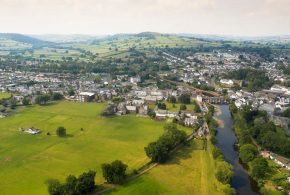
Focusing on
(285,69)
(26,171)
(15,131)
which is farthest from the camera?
(285,69)

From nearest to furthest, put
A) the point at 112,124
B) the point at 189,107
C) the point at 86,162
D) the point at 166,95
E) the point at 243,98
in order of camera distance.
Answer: the point at 86,162 < the point at 112,124 < the point at 189,107 < the point at 243,98 < the point at 166,95

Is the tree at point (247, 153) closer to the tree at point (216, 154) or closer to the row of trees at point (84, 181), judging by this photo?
the tree at point (216, 154)

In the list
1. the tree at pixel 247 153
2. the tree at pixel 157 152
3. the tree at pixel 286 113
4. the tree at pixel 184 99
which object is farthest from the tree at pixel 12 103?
the tree at pixel 286 113

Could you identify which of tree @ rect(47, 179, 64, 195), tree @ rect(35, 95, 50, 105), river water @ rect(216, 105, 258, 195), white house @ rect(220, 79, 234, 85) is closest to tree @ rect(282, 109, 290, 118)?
river water @ rect(216, 105, 258, 195)

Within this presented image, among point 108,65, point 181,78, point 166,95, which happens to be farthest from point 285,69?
point 108,65

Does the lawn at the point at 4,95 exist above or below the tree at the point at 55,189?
below

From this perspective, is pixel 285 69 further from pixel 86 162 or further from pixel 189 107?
pixel 86 162
